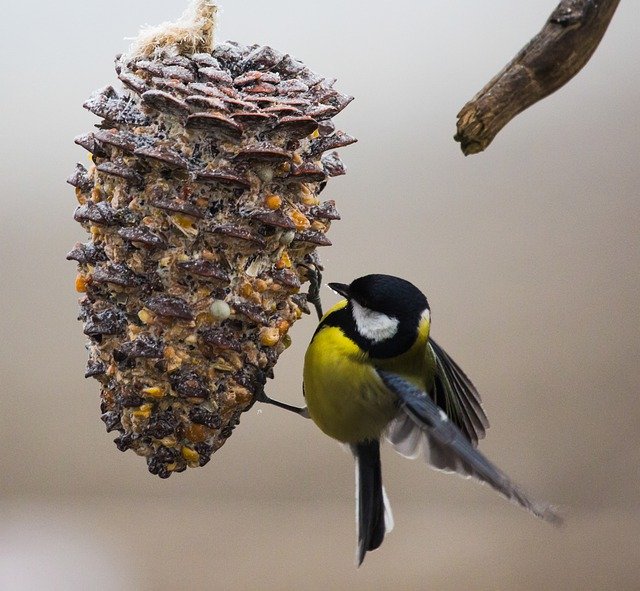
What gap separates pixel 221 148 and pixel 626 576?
8.90 ft

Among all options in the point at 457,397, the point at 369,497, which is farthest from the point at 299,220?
the point at 369,497

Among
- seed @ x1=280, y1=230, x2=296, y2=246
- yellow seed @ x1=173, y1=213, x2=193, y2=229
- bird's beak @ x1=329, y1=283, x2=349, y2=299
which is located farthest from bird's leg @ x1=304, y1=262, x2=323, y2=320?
yellow seed @ x1=173, y1=213, x2=193, y2=229

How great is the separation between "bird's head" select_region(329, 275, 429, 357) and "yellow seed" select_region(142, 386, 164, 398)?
41cm

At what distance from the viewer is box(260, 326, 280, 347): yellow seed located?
1.28m

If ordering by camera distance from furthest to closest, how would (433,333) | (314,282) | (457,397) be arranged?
(433,333) < (457,397) < (314,282)

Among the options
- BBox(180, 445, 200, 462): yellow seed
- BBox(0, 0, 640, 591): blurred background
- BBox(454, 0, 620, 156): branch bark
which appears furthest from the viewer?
BBox(0, 0, 640, 591): blurred background

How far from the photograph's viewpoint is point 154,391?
4.05ft

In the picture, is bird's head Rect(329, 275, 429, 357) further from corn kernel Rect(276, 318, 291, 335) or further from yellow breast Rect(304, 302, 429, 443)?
corn kernel Rect(276, 318, 291, 335)

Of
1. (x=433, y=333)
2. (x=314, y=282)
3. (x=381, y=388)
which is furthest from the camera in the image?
(x=433, y=333)

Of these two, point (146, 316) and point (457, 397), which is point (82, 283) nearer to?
point (146, 316)

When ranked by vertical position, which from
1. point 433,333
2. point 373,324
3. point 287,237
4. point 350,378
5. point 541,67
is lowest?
point 433,333

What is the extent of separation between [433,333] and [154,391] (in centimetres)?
223

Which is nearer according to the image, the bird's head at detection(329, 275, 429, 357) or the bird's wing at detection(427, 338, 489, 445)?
the bird's head at detection(329, 275, 429, 357)

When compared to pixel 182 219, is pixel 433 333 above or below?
below
